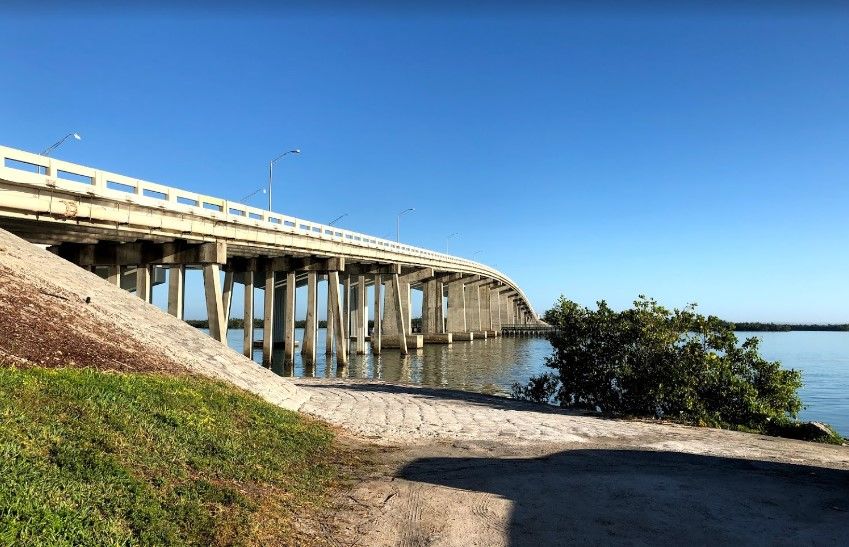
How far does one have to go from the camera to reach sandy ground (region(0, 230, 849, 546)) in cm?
832

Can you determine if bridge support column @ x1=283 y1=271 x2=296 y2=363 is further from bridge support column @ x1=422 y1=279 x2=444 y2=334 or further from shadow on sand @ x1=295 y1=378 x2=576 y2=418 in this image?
bridge support column @ x1=422 y1=279 x2=444 y2=334

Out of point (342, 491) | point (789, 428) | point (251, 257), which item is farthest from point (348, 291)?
point (342, 491)

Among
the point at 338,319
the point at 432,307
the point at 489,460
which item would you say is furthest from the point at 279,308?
the point at 489,460

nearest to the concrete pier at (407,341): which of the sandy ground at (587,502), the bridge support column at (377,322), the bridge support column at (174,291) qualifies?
the bridge support column at (377,322)

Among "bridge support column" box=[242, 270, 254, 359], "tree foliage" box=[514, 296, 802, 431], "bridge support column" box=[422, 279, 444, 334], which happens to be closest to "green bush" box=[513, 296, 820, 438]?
"tree foliage" box=[514, 296, 802, 431]

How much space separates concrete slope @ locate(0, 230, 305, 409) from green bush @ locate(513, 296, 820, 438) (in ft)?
38.8

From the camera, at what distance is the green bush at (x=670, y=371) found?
803 inches

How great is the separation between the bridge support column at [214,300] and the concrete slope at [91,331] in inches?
344

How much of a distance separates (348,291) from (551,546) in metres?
57.6

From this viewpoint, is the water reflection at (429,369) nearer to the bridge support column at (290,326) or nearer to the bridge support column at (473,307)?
the bridge support column at (290,326)

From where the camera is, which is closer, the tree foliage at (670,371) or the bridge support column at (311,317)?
the tree foliage at (670,371)

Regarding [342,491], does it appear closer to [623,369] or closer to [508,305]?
[623,369]

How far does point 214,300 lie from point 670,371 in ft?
72.0

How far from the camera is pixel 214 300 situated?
97.8ft
